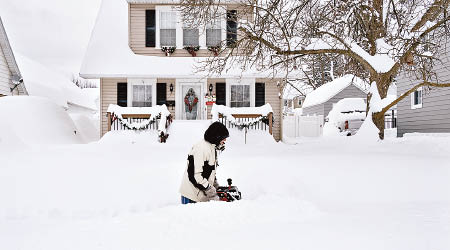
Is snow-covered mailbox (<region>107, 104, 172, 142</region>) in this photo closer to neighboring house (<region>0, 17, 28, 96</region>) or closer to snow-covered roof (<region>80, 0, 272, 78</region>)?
snow-covered roof (<region>80, 0, 272, 78</region>)

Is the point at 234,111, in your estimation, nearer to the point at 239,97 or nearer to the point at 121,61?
the point at 239,97

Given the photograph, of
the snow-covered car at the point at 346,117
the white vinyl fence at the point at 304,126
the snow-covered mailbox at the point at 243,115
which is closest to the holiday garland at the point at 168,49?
the snow-covered mailbox at the point at 243,115

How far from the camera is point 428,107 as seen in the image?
46.5 feet

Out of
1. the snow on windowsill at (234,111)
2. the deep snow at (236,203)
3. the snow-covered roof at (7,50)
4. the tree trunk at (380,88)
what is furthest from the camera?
the snow-covered roof at (7,50)

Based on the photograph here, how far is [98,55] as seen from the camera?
14.6 meters

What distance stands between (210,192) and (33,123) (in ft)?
33.7

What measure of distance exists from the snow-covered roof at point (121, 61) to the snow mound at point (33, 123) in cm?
207

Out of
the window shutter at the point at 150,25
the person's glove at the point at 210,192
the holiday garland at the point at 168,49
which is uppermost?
the window shutter at the point at 150,25

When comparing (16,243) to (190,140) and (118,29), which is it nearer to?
(190,140)

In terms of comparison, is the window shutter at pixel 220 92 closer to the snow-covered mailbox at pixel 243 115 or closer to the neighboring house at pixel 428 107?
the snow-covered mailbox at pixel 243 115

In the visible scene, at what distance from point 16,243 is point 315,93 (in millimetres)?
32468

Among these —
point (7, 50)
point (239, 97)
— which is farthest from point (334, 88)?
point (7, 50)

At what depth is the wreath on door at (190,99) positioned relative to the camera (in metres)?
15.0

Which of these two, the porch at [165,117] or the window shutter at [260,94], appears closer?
the porch at [165,117]
